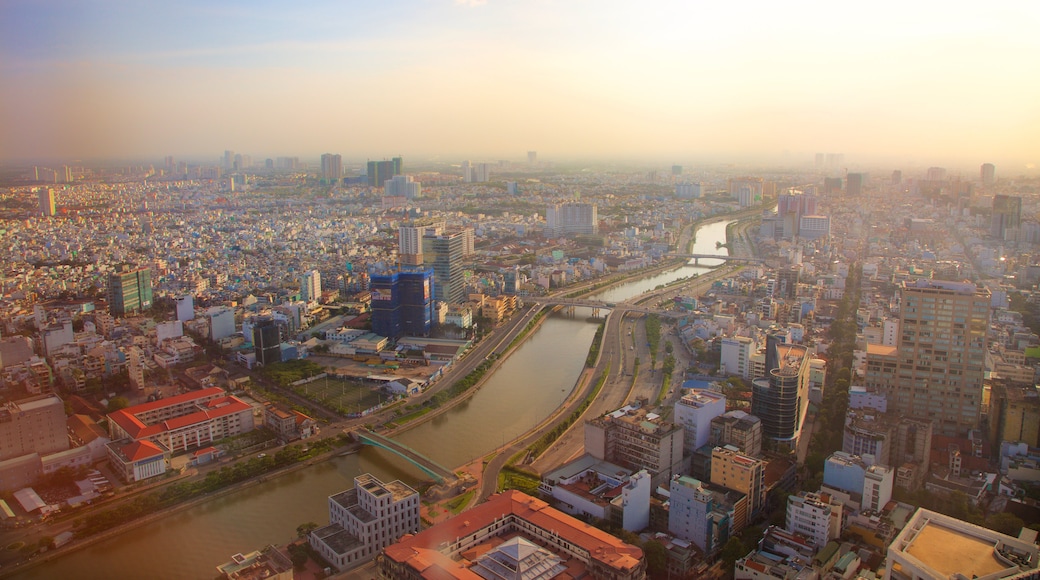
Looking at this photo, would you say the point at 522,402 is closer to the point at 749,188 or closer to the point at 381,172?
the point at 749,188

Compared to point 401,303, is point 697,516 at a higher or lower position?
lower

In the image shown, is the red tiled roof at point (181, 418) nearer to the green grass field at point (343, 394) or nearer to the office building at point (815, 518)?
the green grass field at point (343, 394)

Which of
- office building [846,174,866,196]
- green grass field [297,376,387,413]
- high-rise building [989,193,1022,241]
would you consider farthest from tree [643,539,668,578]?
office building [846,174,866,196]

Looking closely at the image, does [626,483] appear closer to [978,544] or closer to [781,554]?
[781,554]

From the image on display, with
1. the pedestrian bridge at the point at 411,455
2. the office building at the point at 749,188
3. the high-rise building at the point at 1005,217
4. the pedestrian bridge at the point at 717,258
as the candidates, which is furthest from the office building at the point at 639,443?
the office building at the point at 749,188

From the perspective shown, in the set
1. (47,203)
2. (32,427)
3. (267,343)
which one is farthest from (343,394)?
(47,203)

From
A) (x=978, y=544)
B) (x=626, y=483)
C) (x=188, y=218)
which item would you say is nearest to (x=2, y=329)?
(x=626, y=483)

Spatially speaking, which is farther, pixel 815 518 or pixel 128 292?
pixel 128 292
